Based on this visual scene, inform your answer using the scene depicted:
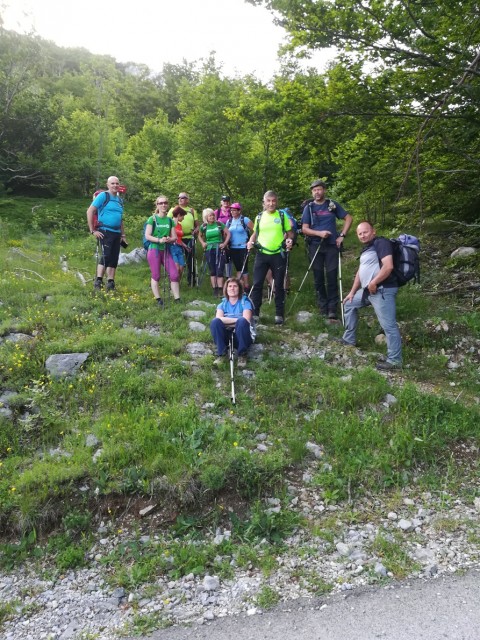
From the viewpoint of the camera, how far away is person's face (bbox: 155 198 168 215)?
365 inches

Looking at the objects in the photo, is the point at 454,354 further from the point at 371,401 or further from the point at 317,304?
the point at 317,304

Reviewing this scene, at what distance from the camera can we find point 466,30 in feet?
22.6

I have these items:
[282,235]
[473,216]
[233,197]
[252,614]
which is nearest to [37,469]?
[252,614]

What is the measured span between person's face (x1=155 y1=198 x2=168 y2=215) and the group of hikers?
21 millimetres

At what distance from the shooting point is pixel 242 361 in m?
7.37

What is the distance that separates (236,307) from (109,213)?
4.06m

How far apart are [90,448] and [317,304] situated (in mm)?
6223

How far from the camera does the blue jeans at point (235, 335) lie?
7.07m

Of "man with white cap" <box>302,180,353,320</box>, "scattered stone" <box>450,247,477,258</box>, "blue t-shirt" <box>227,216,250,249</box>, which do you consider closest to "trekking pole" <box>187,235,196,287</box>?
"blue t-shirt" <box>227,216,250,249</box>

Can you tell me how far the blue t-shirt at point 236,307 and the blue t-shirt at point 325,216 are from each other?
2.53 m

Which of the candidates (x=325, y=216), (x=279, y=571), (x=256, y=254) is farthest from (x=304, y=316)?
(x=279, y=571)

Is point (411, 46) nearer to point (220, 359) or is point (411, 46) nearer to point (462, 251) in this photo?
point (220, 359)

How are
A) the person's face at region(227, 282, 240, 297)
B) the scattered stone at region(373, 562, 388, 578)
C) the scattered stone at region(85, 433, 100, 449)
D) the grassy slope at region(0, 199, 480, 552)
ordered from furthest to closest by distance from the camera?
1. the person's face at region(227, 282, 240, 297)
2. the scattered stone at region(85, 433, 100, 449)
3. the grassy slope at region(0, 199, 480, 552)
4. the scattered stone at region(373, 562, 388, 578)

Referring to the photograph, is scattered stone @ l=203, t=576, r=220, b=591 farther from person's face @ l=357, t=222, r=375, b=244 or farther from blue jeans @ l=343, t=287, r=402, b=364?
person's face @ l=357, t=222, r=375, b=244
